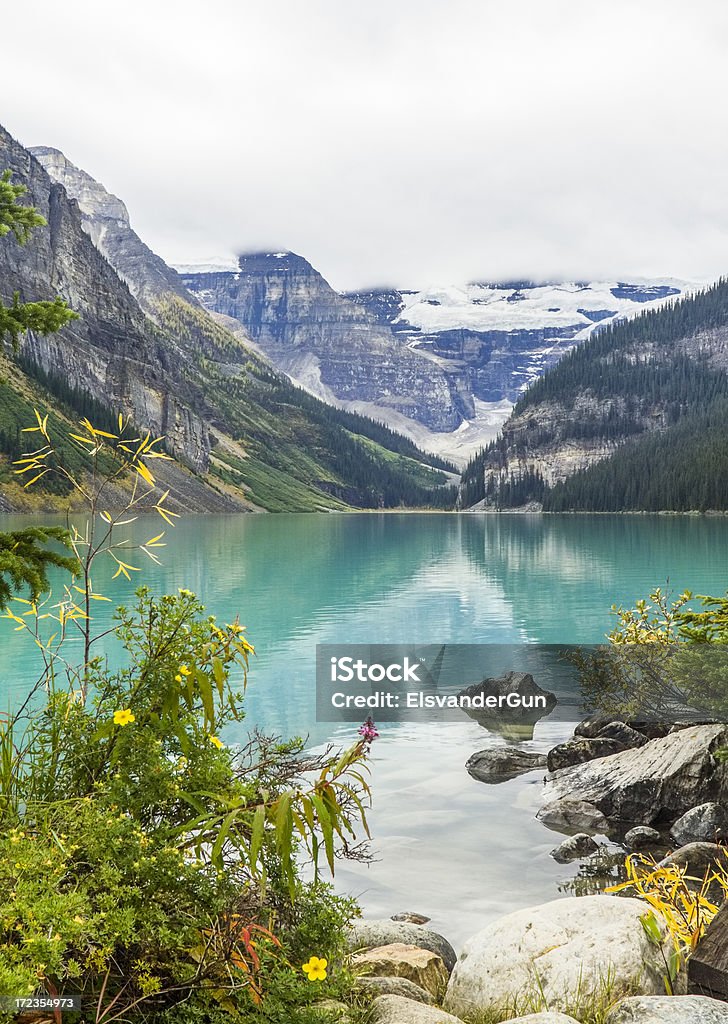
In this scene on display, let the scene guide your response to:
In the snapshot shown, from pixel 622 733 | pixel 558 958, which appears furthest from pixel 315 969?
pixel 622 733

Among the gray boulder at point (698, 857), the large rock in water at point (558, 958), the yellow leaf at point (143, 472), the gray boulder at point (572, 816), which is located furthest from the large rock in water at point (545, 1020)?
the gray boulder at point (572, 816)

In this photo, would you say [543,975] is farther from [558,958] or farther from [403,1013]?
[403,1013]

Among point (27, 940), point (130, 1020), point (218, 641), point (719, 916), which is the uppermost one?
point (218, 641)

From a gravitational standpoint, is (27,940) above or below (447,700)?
above

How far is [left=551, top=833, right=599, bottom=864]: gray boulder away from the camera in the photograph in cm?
1170

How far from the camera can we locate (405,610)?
4231 cm

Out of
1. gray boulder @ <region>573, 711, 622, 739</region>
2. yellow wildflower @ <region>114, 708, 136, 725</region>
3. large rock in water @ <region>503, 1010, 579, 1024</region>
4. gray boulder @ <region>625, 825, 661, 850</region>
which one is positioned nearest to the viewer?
yellow wildflower @ <region>114, 708, 136, 725</region>

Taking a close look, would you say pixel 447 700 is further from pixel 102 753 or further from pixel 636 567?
pixel 636 567

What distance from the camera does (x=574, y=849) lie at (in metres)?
11.9

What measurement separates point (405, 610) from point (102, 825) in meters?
38.8

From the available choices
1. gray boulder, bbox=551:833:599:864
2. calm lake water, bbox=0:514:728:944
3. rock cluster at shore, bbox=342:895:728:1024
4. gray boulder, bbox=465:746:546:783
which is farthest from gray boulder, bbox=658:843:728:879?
gray boulder, bbox=465:746:546:783

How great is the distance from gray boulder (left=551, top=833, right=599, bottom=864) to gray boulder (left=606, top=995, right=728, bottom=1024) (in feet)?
24.4

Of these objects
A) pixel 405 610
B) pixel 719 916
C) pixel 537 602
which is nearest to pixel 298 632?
pixel 405 610

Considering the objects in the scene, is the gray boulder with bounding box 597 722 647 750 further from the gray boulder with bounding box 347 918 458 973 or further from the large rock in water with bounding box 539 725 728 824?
the gray boulder with bounding box 347 918 458 973
